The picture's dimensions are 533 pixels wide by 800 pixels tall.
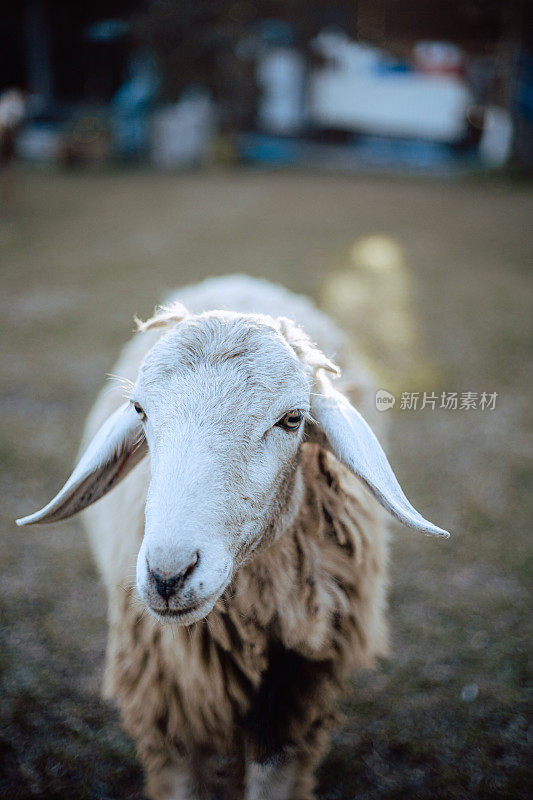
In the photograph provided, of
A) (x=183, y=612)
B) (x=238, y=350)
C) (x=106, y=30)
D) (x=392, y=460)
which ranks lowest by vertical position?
(x=392, y=460)

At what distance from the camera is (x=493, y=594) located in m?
2.88

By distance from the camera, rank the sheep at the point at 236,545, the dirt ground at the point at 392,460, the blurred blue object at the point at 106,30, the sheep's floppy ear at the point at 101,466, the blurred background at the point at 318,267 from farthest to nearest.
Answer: the blurred blue object at the point at 106,30
the blurred background at the point at 318,267
the dirt ground at the point at 392,460
the sheep's floppy ear at the point at 101,466
the sheep at the point at 236,545

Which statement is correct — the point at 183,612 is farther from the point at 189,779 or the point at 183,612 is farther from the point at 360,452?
the point at 189,779

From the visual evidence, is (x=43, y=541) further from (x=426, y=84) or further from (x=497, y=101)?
(x=426, y=84)

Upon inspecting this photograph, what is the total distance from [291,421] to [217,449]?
0.26m

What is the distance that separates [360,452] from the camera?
1.50 m

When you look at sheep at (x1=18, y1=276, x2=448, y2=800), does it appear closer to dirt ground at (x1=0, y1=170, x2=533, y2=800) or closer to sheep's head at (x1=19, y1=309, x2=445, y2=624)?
sheep's head at (x1=19, y1=309, x2=445, y2=624)

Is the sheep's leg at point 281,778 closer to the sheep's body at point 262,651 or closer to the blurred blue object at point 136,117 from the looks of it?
the sheep's body at point 262,651

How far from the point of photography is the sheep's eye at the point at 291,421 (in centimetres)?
148

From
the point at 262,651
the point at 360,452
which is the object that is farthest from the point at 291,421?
the point at 262,651

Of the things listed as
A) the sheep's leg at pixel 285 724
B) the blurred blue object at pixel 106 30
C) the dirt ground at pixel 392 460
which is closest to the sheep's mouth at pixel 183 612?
the sheep's leg at pixel 285 724

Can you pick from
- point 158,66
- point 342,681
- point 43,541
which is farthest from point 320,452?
point 158,66

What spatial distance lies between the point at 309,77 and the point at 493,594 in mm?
17218

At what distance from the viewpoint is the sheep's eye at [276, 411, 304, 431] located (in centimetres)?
148
